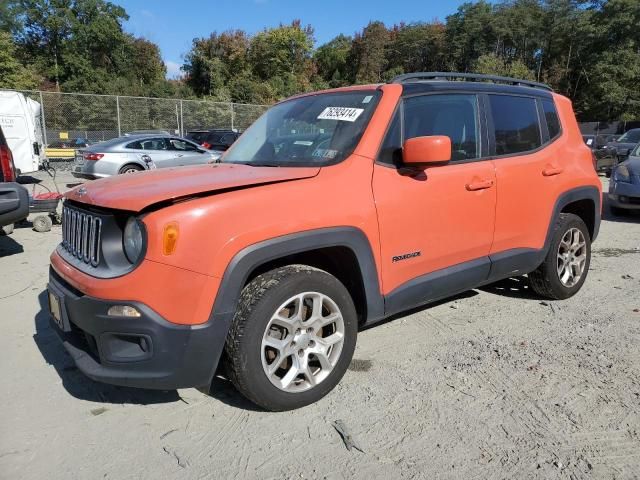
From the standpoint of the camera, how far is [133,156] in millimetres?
14281

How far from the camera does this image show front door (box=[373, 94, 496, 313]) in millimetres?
3156

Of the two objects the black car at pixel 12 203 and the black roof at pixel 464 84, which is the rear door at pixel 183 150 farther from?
the black roof at pixel 464 84

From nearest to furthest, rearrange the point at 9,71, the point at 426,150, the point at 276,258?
the point at 276,258, the point at 426,150, the point at 9,71

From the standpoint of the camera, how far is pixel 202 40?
227ft

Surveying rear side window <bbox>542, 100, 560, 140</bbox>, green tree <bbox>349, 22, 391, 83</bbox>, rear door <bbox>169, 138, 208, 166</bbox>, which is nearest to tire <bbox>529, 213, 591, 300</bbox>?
rear side window <bbox>542, 100, 560, 140</bbox>

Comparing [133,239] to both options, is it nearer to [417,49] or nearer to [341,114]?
[341,114]

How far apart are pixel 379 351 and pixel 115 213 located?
2.00 m

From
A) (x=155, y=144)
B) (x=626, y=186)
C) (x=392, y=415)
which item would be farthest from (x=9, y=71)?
(x=392, y=415)

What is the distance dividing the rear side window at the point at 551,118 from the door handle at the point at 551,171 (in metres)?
0.29

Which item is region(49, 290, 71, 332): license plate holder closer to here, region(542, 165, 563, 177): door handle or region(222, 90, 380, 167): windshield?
region(222, 90, 380, 167): windshield

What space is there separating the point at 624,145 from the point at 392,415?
16.9 meters

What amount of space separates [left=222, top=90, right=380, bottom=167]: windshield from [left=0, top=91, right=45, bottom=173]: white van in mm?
13688

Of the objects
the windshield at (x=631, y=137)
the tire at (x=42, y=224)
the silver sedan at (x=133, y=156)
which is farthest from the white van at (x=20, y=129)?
the windshield at (x=631, y=137)

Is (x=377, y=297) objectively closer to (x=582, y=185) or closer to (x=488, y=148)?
(x=488, y=148)
